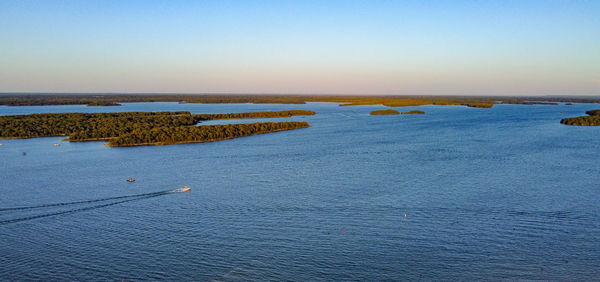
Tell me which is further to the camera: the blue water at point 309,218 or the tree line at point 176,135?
the tree line at point 176,135

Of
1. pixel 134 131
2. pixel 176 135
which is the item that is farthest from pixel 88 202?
pixel 134 131

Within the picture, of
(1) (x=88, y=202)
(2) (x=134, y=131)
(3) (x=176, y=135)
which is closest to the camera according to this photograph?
(1) (x=88, y=202)

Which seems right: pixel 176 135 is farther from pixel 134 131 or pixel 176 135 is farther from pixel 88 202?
pixel 88 202

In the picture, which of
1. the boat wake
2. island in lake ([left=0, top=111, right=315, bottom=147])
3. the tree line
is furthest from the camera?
island in lake ([left=0, top=111, right=315, bottom=147])

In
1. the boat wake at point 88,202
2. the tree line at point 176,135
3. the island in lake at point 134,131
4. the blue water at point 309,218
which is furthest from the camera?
the island in lake at point 134,131

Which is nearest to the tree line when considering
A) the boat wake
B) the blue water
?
the blue water

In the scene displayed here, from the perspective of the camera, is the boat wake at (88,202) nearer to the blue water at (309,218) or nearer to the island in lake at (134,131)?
the blue water at (309,218)

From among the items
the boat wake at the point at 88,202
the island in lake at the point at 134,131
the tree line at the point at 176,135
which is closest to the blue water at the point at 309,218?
the boat wake at the point at 88,202

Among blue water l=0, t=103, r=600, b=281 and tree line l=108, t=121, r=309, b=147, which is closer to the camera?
blue water l=0, t=103, r=600, b=281

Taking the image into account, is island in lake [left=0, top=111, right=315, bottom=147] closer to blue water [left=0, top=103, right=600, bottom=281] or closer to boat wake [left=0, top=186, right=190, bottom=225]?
blue water [left=0, top=103, right=600, bottom=281]
